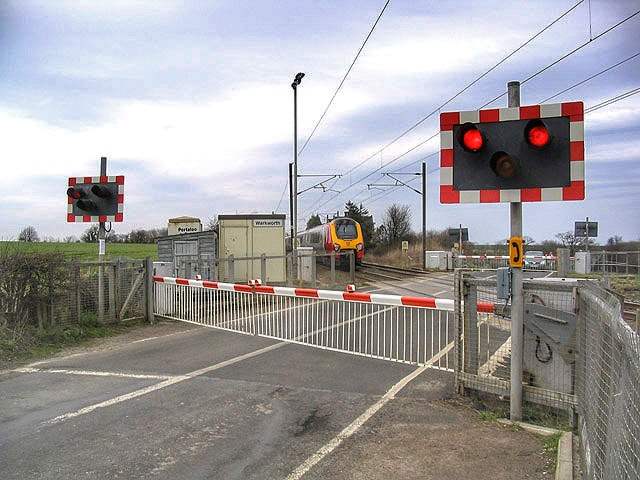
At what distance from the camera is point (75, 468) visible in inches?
162

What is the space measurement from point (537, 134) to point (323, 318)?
6.26 meters

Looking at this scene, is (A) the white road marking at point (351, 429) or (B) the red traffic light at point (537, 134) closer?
(A) the white road marking at point (351, 429)

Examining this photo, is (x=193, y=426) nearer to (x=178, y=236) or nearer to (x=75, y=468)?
(x=75, y=468)

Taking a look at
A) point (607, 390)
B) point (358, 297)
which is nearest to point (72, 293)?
point (358, 297)

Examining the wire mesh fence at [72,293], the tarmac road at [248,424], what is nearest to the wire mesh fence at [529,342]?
the tarmac road at [248,424]

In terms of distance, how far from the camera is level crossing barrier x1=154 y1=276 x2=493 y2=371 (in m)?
7.94

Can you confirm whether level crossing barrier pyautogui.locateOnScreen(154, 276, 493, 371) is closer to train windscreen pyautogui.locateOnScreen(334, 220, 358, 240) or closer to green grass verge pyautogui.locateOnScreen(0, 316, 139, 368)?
green grass verge pyautogui.locateOnScreen(0, 316, 139, 368)

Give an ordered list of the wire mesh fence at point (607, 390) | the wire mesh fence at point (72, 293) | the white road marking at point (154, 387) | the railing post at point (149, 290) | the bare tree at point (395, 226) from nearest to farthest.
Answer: the wire mesh fence at point (607, 390)
the white road marking at point (154, 387)
the wire mesh fence at point (72, 293)
the railing post at point (149, 290)
the bare tree at point (395, 226)

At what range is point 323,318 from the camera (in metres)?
10.5

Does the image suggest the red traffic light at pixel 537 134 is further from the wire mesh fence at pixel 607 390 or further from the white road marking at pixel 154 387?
the white road marking at pixel 154 387

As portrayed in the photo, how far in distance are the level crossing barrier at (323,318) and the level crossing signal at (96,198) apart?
1918mm

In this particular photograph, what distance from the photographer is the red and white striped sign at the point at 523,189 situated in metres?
5.04

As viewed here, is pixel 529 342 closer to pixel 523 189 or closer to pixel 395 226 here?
pixel 523 189

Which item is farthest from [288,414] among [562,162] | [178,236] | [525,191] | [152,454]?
[178,236]
